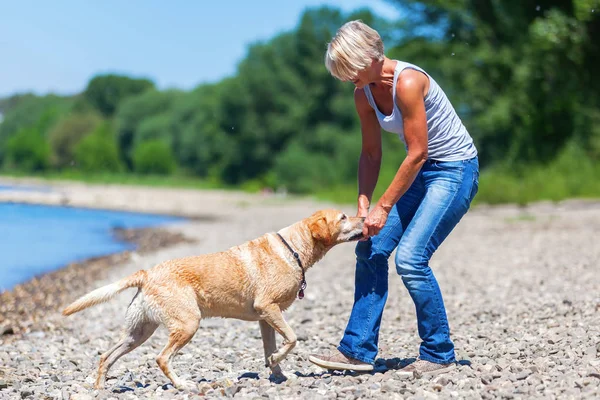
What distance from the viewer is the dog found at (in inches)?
205

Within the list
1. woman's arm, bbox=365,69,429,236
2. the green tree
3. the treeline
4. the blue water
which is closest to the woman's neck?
woman's arm, bbox=365,69,429,236

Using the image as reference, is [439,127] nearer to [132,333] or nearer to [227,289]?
[227,289]

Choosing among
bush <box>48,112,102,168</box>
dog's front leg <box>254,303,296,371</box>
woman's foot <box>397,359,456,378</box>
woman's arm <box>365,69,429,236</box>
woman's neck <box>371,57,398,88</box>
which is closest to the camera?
woman's arm <box>365,69,429,236</box>

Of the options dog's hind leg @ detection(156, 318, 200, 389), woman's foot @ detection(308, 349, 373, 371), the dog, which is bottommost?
woman's foot @ detection(308, 349, 373, 371)

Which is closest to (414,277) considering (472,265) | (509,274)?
(509,274)

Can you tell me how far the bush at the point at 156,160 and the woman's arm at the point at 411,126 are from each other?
268 feet

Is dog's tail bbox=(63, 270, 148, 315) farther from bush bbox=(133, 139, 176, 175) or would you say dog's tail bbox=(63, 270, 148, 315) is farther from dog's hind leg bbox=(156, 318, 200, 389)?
bush bbox=(133, 139, 176, 175)

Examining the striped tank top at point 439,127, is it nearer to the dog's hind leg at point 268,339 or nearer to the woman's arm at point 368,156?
the woman's arm at point 368,156

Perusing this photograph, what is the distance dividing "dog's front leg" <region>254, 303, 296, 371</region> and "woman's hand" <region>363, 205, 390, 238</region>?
97 cm

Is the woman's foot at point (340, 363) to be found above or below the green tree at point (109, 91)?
below

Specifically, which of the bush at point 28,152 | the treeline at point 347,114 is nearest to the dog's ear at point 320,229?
the treeline at point 347,114

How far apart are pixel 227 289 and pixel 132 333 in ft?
2.70

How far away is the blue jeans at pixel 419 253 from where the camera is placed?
16.3 ft

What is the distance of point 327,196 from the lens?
4028cm
